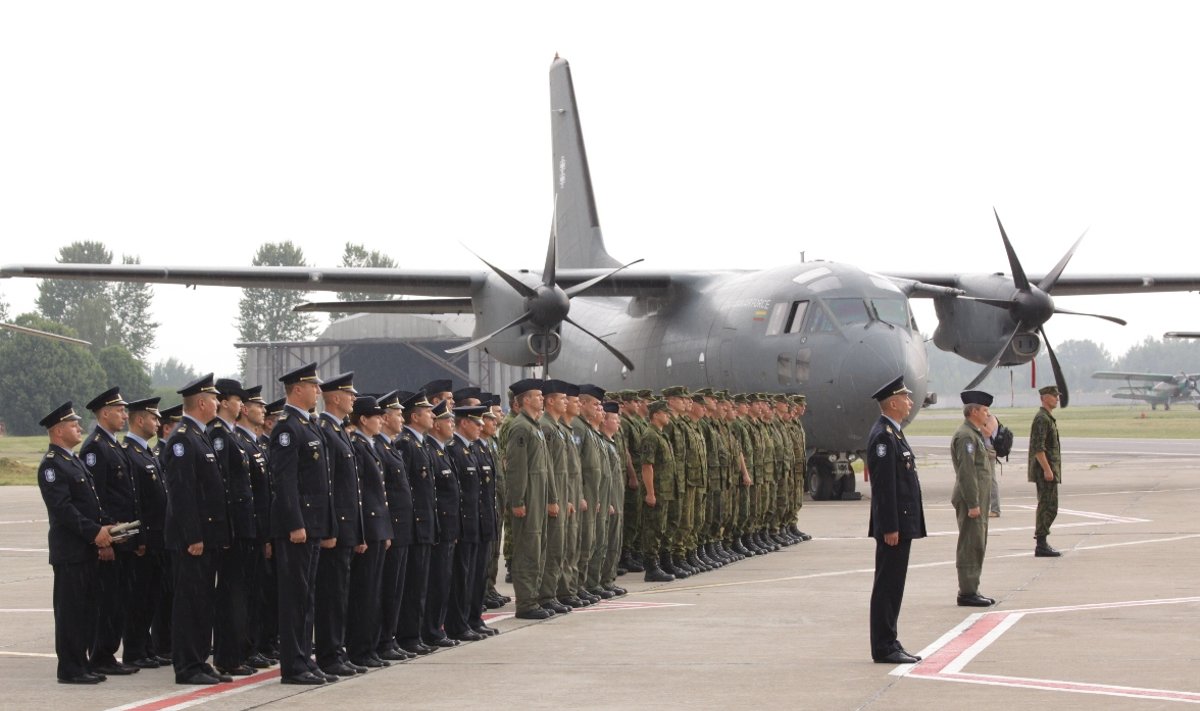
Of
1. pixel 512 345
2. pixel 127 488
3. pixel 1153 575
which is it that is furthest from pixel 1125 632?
pixel 512 345

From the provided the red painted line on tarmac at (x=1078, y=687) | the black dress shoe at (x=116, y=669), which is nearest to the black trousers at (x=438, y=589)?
the black dress shoe at (x=116, y=669)

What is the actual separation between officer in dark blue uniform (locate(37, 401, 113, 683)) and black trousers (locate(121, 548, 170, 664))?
0.34m

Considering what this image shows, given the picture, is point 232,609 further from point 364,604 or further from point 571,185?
point 571,185

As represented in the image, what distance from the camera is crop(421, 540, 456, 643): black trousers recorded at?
10.3 metres

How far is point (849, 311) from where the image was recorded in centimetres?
2223

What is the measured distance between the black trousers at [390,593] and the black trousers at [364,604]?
9.2 inches

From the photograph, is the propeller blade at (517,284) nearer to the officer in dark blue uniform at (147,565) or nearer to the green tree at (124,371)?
the officer in dark blue uniform at (147,565)

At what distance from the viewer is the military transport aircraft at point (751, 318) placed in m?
22.1

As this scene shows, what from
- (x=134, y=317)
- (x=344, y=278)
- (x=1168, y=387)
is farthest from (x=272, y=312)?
(x=344, y=278)

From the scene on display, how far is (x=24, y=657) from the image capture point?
389 inches

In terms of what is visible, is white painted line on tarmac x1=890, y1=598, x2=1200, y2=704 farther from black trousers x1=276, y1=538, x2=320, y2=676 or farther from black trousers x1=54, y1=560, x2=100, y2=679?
black trousers x1=54, y1=560, x2=100, y2=679

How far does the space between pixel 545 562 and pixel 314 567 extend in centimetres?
309

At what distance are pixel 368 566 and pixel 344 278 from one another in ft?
52.9

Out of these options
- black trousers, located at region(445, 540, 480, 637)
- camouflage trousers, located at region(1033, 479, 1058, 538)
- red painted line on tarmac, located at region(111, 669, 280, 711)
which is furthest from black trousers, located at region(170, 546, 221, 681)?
camouflage trousers, located at region(1033, 479, 1058, 538)
